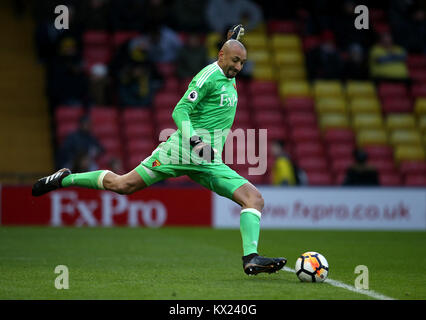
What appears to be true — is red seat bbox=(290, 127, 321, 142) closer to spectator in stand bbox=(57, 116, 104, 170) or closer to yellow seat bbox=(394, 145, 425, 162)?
yellow seat bbox=(394, 145, 425, 162)

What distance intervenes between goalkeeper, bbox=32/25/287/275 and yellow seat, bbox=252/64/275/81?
39.8 feet

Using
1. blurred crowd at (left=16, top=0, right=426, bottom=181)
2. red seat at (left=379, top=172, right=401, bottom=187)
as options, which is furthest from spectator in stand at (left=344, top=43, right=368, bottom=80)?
red seat at (left=379, top=172, right=401, bottom=187)

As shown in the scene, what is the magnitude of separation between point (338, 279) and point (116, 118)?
11495mm

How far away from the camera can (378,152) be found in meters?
19.0

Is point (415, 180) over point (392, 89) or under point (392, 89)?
under

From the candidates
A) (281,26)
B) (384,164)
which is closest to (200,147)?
(384,164)

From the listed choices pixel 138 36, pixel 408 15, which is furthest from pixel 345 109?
pixel 138 36

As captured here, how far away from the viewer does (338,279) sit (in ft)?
25.6

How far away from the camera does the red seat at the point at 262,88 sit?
1991cm

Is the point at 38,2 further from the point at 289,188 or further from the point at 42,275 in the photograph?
the point at 42,275

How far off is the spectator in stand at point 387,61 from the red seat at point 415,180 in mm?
3158

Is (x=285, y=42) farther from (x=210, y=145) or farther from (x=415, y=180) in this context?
(x=210, y=145)

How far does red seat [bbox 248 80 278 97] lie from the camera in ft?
65.3

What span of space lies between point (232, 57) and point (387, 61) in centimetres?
1276
